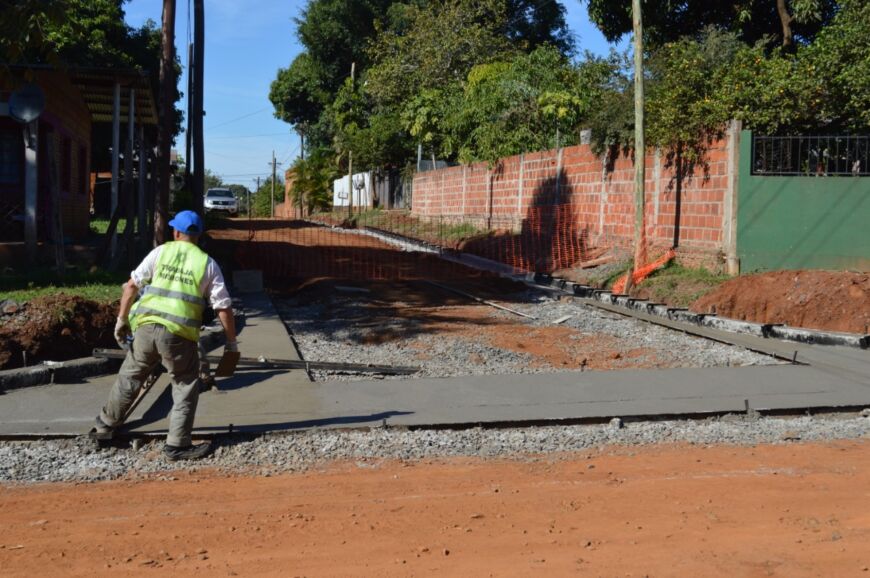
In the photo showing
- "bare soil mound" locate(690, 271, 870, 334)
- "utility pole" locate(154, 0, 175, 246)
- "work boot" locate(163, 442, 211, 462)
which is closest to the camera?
"work boot" locate(163, 442, 211, 462)

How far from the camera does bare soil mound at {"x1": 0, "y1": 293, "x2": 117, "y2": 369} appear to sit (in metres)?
8.82

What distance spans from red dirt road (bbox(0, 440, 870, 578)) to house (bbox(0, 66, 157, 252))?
34.5 ft

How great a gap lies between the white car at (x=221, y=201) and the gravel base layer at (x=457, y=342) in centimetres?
4306

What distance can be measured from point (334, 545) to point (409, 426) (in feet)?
8.17

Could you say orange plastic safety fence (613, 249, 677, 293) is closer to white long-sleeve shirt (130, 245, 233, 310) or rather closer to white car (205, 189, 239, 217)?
white long-sleeve shirt (130, 245, 233, 310)

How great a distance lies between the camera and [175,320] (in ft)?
21.3

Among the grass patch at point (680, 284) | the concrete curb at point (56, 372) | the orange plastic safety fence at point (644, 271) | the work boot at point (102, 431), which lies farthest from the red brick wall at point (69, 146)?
the work boot at point (102, 431)

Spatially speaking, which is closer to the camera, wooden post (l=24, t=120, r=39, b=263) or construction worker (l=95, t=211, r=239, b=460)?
construction worker (l=95, t=211, r=239, b=460)

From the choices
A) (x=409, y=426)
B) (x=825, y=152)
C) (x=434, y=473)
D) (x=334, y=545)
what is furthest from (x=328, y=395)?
(x=825, y=152)

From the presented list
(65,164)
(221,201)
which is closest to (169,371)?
(65,164)

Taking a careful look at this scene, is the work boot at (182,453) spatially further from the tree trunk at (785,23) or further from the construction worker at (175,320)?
the tree trunk at (785,23)

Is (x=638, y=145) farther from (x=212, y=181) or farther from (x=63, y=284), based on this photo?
(x=212, y=181)

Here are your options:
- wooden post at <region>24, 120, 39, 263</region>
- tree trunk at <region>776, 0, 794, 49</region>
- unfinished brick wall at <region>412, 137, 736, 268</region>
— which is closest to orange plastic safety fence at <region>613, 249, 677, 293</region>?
unfinished brick wall at <region>412, 137, 736, 268</region>

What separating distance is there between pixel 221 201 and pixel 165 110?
144ft
